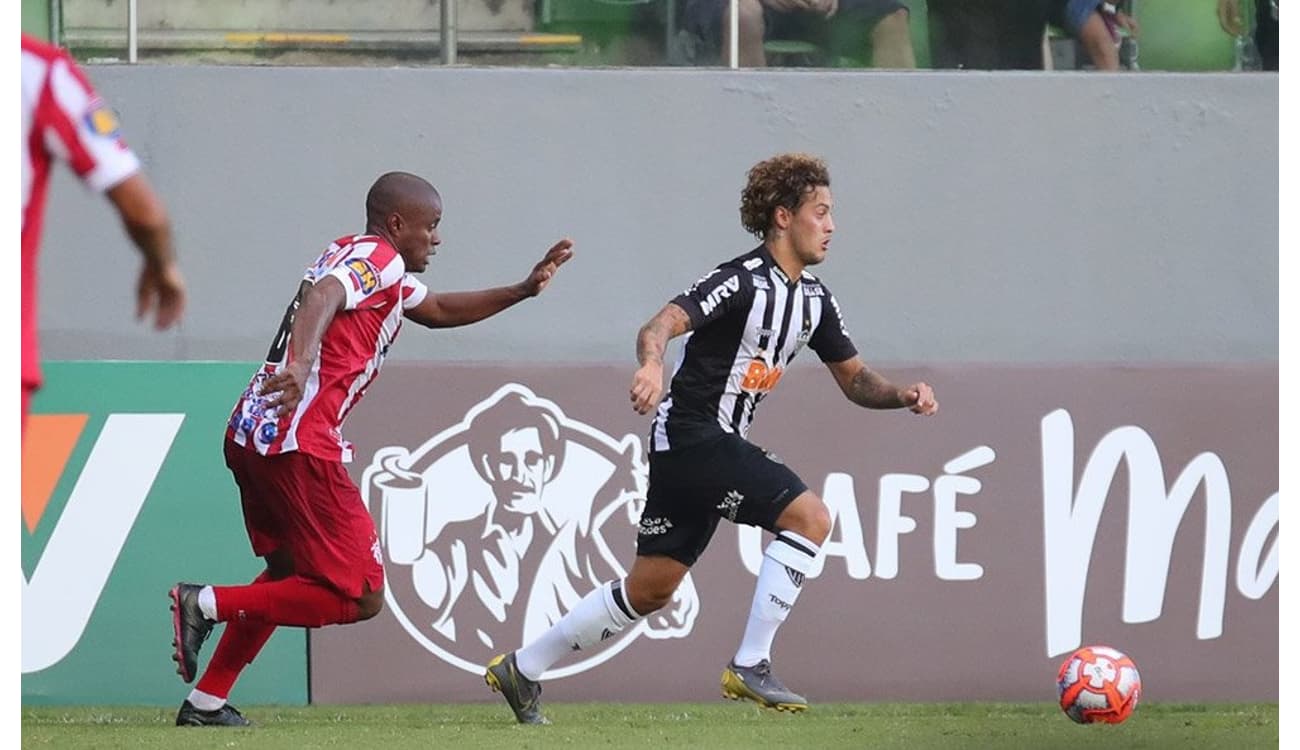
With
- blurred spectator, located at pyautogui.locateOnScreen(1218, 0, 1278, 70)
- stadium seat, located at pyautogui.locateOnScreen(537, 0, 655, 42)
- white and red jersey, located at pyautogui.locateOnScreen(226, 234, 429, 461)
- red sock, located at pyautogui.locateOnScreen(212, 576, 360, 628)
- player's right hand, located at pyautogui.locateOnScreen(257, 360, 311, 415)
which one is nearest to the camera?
player's right hand, located at pyautogui.locateOnScreen(257, 360, 311, 415)

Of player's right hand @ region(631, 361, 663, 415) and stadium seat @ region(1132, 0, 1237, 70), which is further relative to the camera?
stadium seat @ region(1132, 0, 1237, 70)

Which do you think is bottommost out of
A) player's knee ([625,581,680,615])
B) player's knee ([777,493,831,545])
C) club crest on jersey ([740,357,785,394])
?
player's knee ([625,581,680,615])

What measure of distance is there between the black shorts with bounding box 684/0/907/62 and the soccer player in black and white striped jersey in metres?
2.23

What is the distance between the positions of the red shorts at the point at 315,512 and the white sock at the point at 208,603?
1.00 ft

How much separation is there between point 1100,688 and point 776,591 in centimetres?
127

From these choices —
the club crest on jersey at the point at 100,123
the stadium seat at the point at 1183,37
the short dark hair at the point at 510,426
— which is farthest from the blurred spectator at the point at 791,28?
the club crest on jersey at the point at 100,123

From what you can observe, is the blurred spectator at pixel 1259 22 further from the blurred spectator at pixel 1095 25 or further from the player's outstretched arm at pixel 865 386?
the player's outstretched arm at pixel 865 386

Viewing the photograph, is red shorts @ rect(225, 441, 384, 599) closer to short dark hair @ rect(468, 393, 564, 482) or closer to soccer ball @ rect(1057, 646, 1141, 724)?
short dark hair @ rect(468, 393, 564, 482)

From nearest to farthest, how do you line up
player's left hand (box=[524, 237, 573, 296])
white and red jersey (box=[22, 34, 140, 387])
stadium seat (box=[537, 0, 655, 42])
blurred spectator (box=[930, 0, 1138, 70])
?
white and red jersey (box=[22, 34, 140, 387]) → player's left hand (box=[524, 237, 573, 296]) → stadium seat (box=[537, 0, 655, 42]) → blurred spectator (box=[930, 0, 1138, 70])

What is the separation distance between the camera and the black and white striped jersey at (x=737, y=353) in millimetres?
6559

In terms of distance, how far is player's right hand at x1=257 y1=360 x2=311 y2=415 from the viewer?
585 cm

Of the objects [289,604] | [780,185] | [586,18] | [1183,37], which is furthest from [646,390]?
[1183,37]

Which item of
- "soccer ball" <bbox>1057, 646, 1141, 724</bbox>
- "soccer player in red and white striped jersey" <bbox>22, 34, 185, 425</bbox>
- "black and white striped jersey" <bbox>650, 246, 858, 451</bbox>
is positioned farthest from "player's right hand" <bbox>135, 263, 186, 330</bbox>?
"soccer ball" <bbox>1057, 646, 1141, 724</bbox>

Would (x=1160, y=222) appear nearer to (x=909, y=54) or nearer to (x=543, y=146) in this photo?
(x=909, y=54)
